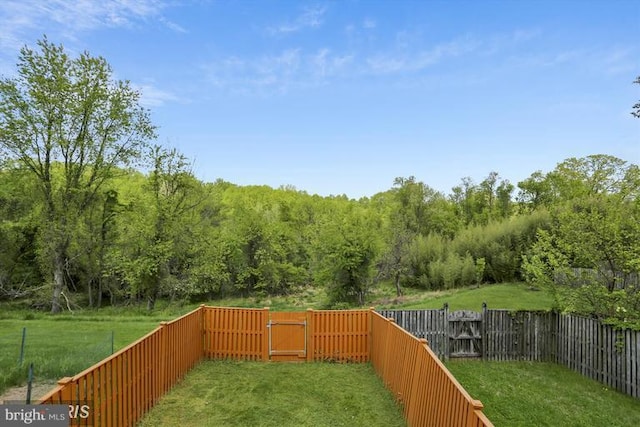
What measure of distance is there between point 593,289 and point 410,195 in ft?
96.0

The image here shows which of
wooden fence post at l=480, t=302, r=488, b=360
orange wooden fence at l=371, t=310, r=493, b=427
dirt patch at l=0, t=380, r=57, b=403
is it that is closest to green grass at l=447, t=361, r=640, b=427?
wooden fence post at l=480, t=302, r=488, b=360

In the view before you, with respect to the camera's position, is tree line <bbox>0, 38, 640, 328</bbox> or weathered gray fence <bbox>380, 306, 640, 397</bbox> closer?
weathered gray fence <bbox>380, 306, 640, 397</bbox>

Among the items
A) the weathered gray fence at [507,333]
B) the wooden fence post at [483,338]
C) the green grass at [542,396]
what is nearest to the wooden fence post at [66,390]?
the green grass at [542,396]

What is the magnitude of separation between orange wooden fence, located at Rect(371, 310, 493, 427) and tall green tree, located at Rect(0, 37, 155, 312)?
17826 mm

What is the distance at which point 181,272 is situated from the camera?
2123 centimetres

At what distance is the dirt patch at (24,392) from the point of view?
19.3 feet

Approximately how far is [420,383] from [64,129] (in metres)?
20.4

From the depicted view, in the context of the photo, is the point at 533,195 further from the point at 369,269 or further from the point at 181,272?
the point at 181,272

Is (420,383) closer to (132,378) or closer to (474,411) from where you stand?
(474,411)

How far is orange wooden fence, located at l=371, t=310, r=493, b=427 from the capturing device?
342 cm

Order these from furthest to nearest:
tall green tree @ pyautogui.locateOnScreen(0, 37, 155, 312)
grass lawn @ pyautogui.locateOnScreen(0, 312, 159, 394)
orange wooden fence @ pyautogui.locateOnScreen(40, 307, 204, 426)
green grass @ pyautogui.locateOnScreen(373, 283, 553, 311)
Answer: tall green tree @ pyautogui.locateOnScreen(0, 37, 155, 312) < green grass @ pyautogui.locateOnScreen(373, 283, 553, 311) < grass lawn @ pyautogui.locateOnScreen(0, 312, 159, 394) < orange wooden fence @ pyautogui.locateOnScreen(40, 307, 204, 426)

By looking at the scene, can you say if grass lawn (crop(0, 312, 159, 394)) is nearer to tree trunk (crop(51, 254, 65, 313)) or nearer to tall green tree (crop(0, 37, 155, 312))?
tree trunk (crop(51, 254, 65, 313))

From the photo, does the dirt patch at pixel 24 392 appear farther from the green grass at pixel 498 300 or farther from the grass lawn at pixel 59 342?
the green grass at pixel 498 300

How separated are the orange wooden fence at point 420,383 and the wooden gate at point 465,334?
113 inches
